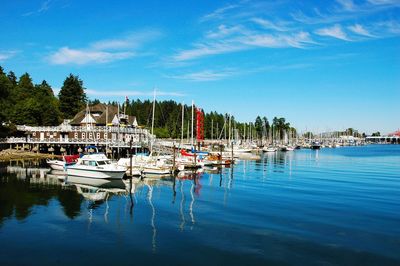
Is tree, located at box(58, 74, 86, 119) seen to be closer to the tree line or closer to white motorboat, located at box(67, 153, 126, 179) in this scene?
the tree line

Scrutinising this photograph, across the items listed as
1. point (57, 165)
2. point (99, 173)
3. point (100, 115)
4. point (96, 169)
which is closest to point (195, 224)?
point (99, 173)

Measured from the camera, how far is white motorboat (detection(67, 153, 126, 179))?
48031 mm

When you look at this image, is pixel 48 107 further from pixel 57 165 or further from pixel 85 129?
pixel 57 165

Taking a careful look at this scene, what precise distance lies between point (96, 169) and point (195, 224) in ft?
79.6

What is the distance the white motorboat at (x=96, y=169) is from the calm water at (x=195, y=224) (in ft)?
4.66

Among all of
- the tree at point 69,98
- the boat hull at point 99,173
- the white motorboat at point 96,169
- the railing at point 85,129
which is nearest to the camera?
the boat hull at point 99,173

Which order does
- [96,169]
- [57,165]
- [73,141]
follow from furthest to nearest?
[73,141] < [57,165] < [96,169]

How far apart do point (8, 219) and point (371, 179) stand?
166 ft

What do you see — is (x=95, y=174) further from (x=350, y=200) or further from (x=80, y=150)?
(x=80, y=150)

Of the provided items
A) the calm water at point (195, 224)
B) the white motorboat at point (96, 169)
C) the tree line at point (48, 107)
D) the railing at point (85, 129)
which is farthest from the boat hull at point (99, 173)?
the railing at point (85, 129)

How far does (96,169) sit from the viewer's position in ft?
159

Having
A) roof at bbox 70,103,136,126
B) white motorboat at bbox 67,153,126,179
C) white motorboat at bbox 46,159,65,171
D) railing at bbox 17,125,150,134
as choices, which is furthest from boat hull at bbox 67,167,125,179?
roof at bbox 70,103,136,126

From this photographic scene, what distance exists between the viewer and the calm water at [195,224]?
70.3ft

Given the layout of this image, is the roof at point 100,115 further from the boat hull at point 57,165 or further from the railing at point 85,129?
the boat hull at point 57,165
